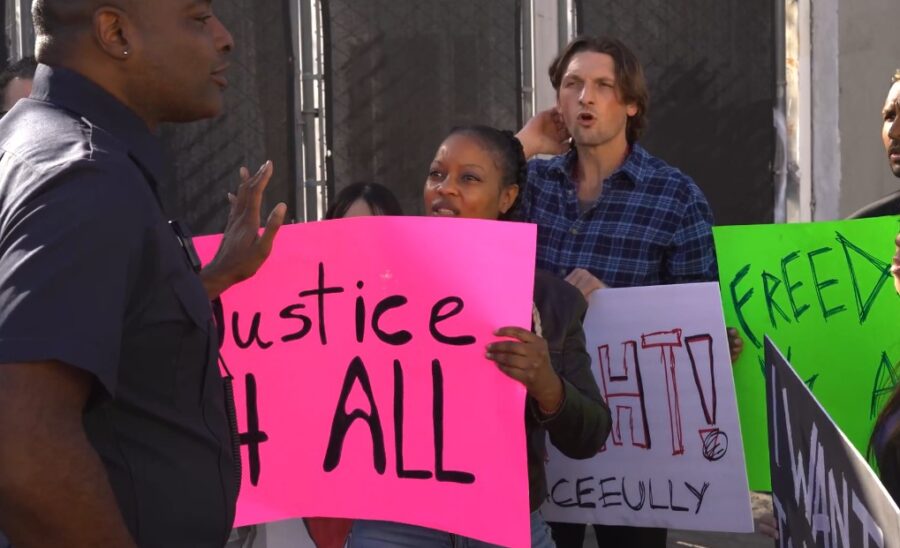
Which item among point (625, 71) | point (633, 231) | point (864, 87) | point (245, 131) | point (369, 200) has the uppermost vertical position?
point (864, 87)

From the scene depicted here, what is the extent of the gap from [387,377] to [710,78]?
3623 mm

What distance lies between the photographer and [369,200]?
316 cm

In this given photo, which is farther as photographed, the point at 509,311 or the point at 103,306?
the point at 509,311

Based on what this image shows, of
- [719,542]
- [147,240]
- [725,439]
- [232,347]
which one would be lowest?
[719,542]

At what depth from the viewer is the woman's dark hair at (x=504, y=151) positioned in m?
2.63

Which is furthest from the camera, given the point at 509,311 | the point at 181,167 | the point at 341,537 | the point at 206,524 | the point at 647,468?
the point at 181,167

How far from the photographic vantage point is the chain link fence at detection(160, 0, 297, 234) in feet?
16.9

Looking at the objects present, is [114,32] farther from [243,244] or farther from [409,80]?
[409,80]

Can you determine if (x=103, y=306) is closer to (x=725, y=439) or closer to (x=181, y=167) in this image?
(x=725, y=439)

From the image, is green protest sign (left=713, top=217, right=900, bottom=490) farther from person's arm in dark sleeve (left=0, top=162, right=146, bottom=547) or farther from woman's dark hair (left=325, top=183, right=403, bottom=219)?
person's arm in dark sleeve (left=0, top=162, right=146, bottom=547)

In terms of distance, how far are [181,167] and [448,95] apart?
126 cm

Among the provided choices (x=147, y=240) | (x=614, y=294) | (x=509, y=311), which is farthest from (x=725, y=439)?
(x=147, y=240)

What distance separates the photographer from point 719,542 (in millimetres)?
4715

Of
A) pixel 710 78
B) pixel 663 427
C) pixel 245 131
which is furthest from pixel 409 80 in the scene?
pixel 663 427
